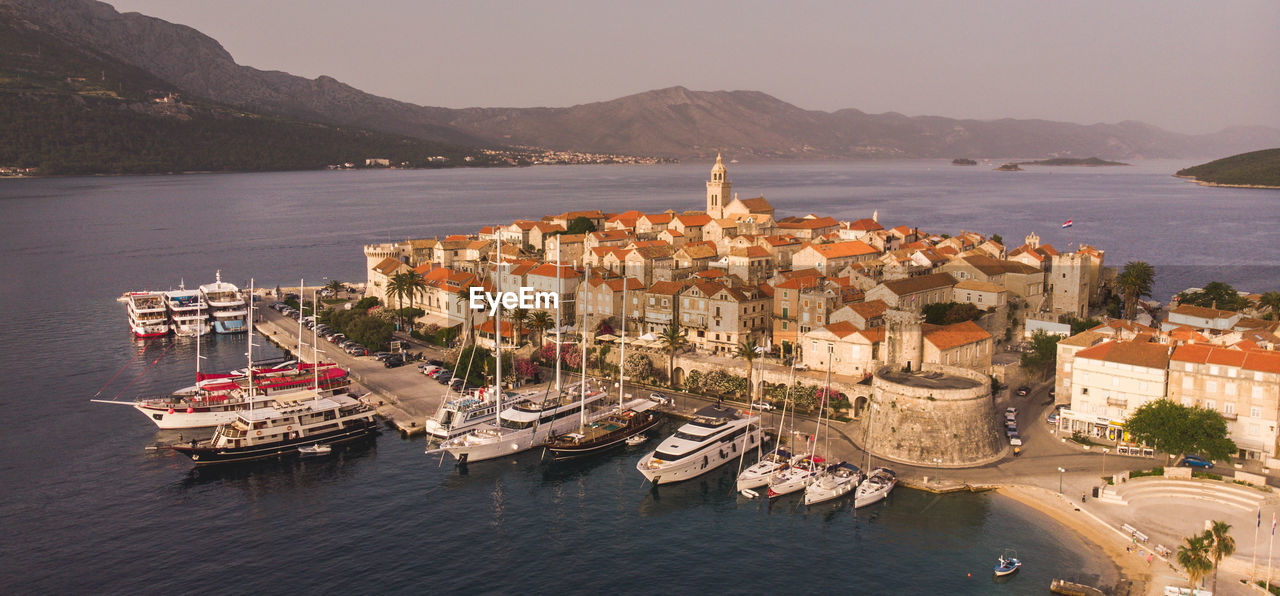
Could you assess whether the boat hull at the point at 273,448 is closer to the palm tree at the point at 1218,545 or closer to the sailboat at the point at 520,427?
the sailboat at the point at 520,427

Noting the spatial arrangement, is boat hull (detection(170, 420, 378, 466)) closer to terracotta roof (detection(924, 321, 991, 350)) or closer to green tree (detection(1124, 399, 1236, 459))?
terracotta roof (detection(924, 321, 991, 350))

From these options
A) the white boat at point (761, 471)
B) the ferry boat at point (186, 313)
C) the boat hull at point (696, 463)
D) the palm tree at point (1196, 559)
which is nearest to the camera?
the palm tree at point (1196, 559)

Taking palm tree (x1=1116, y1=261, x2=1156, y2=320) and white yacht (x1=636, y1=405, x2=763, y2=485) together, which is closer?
white yacht (x1=636, y1=405, x2=763, y2=485)

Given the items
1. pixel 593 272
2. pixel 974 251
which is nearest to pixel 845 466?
pixel 593 272

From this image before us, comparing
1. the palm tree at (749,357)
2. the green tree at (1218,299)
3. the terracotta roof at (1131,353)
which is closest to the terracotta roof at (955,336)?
the terracotta roof at (1131,353)

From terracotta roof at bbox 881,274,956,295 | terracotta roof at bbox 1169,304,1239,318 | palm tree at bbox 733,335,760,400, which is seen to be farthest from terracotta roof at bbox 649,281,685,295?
terracotta roof at bbox 1169,304,1239,318

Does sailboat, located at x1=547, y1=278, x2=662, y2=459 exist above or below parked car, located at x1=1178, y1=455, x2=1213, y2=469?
below

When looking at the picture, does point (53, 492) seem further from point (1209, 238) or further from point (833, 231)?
point (1209, 238)
